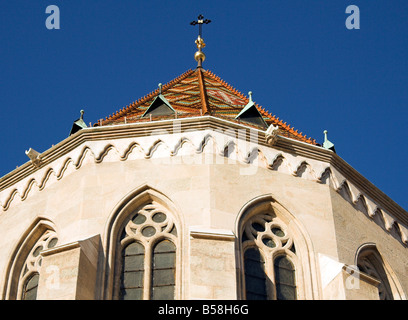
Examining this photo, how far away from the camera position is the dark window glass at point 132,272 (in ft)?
57.6

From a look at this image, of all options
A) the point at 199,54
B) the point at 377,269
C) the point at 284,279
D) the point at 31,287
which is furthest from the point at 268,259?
the point at 199,54

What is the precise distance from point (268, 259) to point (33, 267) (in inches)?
162

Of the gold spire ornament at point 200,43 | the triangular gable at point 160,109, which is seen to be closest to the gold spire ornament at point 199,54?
the gold spire ornament at point 200,43

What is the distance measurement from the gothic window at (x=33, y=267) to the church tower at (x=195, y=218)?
0.08 feet

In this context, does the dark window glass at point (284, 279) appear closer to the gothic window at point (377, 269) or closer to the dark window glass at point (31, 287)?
the gothic window at point (377, 269)

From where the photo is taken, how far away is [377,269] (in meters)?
19.8

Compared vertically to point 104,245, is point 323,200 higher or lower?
higher

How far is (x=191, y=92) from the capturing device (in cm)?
2414

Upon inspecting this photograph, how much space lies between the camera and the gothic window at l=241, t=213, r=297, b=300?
17.9 m

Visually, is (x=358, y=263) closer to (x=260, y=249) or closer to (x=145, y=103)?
(x=260, y=249)

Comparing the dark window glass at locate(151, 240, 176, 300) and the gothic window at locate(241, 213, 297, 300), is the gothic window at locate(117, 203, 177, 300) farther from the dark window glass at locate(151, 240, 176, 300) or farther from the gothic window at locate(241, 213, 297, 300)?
the gothic window at locate(241, 213, 297, 300)

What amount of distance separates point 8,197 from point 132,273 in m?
3.70

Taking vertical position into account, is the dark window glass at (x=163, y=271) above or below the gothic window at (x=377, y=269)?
below
